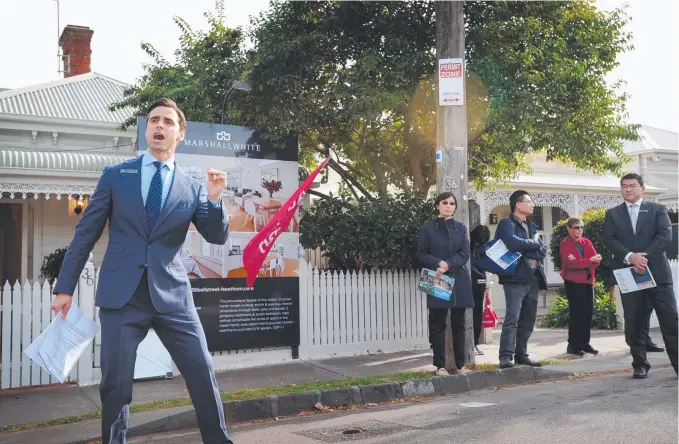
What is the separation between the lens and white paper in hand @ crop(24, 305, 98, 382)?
386cm

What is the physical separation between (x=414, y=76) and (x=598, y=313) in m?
5.74

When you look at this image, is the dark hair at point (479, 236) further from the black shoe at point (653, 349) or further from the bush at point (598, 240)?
the bush at point (598, 240)

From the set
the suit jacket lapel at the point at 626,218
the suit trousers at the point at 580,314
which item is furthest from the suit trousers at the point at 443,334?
the suit trousers at the point at 580,314

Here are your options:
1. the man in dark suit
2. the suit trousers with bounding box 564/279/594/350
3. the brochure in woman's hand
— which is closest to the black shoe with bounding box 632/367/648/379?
the man in dark suit

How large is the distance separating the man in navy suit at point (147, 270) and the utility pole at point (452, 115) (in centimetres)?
452

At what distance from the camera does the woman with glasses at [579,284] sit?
9344mm

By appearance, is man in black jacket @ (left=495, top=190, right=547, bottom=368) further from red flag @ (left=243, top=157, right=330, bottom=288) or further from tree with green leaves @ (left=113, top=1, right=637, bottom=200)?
red flag @ (left=243, top=157, right=330, bottom=288)

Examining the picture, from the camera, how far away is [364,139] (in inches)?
447

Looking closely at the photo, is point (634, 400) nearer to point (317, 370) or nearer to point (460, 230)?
point (460, 230)

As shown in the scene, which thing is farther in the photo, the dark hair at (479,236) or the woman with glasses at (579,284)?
the dark hair at (479,236)

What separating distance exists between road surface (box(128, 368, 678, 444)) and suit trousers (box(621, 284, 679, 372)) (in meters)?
0.36

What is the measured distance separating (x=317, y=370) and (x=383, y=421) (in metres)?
2.62

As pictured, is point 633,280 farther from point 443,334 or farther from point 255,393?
point 255,393

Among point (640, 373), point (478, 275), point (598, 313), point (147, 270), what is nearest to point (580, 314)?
point (478, 275)
